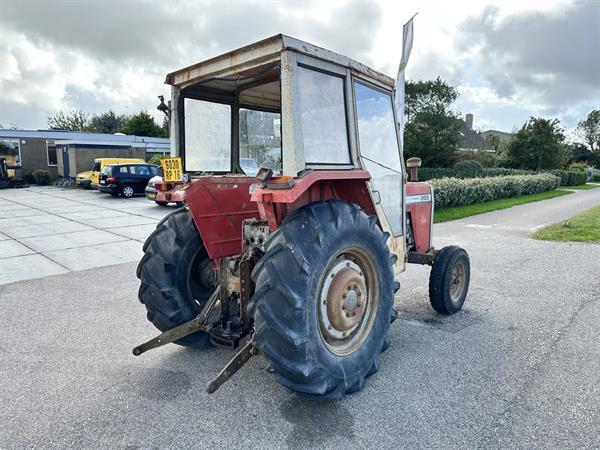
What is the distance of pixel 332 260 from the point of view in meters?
2.82

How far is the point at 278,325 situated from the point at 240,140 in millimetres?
2037

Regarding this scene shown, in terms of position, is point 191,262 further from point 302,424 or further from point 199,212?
point 302,424

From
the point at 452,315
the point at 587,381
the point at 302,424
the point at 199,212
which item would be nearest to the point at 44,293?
the point at 199,212

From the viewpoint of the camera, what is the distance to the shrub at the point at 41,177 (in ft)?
88.2

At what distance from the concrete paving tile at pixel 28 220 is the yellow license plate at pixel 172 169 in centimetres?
978

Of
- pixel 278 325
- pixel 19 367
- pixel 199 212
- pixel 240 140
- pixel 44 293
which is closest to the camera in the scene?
pixel 278 325

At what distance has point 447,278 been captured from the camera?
4410 mm

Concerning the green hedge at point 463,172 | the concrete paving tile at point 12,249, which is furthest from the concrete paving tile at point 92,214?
the green hedge at point 463,172

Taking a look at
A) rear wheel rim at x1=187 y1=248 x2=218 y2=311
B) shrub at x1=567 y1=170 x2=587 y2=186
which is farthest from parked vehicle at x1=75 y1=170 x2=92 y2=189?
shrub at x1=567 y1=170 x2=587 y2=186

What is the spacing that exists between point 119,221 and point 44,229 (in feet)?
6.58

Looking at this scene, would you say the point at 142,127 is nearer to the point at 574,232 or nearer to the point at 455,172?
the point at 455,172

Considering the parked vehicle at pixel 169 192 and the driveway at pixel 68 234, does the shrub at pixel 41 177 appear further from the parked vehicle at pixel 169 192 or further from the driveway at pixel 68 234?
the parked vehicle at pixel 169 192

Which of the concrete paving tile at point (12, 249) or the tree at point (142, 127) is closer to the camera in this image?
the concrete paving tile at point (12, 249)

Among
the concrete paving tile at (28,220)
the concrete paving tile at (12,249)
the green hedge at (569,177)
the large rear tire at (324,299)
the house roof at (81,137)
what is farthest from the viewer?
the green hedge at (569,177)
